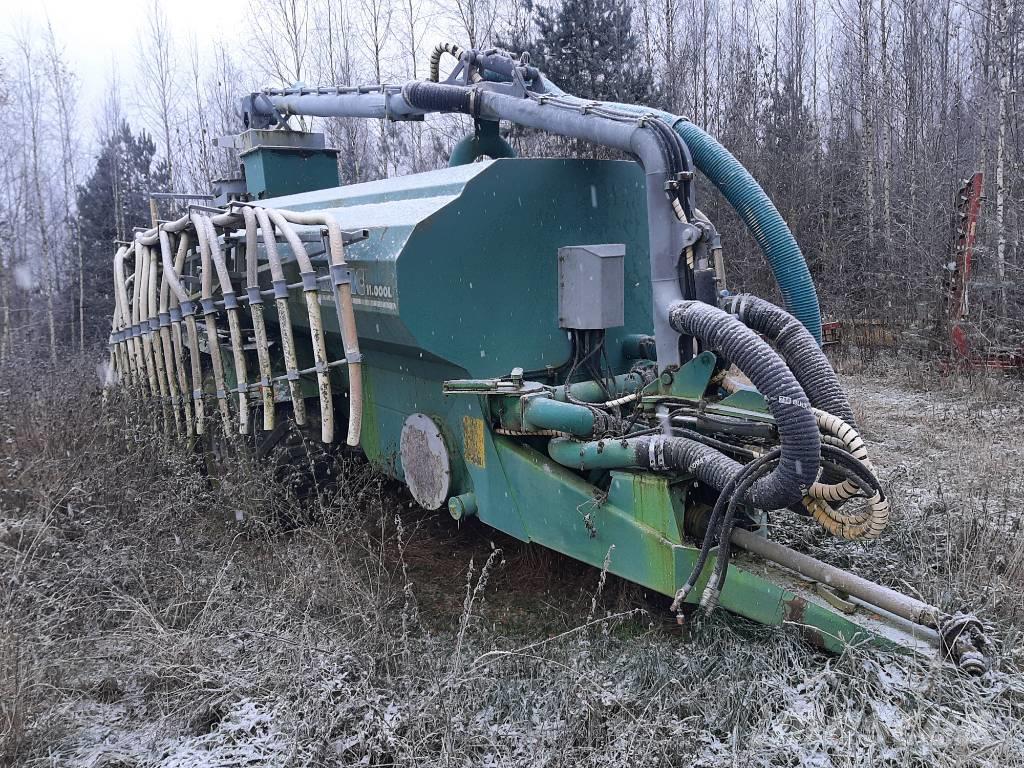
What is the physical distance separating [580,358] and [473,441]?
0.69m

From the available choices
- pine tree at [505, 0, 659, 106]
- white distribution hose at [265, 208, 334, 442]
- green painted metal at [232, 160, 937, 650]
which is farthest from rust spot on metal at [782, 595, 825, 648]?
pine tree at [505, 0, 659, 106]

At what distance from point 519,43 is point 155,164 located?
464 inches

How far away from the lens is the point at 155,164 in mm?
22750

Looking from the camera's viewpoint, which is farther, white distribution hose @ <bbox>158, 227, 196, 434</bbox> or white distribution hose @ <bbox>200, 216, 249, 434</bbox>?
white distribution hose @ <bbox>158, 227, 196, 434</bbox>

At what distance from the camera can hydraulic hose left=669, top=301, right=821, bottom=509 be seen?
284 centimetres

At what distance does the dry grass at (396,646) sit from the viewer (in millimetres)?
2682

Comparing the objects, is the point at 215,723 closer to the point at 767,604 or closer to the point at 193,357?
the point at 767,604

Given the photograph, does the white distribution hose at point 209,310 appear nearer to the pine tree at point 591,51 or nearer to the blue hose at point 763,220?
the blue hose at point 763,220

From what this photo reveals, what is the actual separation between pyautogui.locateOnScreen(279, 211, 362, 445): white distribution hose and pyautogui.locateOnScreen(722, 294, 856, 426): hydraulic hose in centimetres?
188

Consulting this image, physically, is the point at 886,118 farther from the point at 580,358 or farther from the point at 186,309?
the point at 186,309

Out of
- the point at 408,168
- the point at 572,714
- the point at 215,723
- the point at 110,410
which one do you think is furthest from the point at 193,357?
the point at 408,168

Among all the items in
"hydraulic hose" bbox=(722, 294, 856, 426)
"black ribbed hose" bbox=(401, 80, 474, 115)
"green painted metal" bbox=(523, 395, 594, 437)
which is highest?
"black ribbed hose" bbox=(401, 80, 474, 115)

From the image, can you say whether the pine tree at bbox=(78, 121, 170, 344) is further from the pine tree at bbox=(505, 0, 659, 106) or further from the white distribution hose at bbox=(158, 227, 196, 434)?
the white distribution hose at bbox=(158, 227, 196, 434)

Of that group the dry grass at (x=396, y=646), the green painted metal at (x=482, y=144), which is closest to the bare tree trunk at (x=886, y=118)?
the green painted metal at (x=482, y=144)
